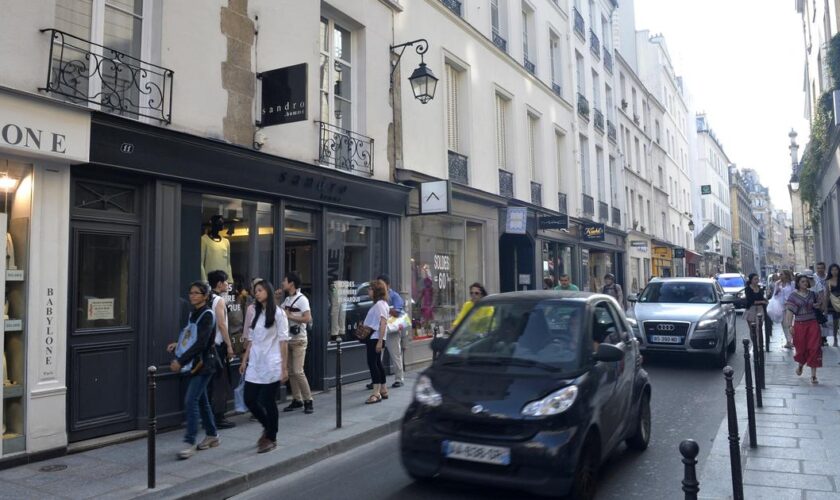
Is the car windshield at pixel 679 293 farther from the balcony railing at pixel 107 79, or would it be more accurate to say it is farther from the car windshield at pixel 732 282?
the car windshield at pixel 732 282

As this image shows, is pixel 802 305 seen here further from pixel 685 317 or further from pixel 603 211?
pixel 603 211

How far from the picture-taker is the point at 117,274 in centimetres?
691

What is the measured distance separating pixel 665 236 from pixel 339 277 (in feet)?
104

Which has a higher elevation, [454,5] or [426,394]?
[454,5]

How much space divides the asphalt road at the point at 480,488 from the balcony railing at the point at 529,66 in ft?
41.0

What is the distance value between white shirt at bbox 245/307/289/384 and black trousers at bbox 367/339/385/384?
2846 millimetres

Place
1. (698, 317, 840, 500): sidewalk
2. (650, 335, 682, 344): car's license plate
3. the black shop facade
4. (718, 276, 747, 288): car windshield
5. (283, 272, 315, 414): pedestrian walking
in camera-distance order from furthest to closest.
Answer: (718, 276, 747, 288): car windshield < (650, 335, 682, 344): car's license plate < (283, 272, 315, 414): pedestrian walking < the black shop facade < (698, 317, 840, 500): sidewalk

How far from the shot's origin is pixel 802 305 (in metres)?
9.11

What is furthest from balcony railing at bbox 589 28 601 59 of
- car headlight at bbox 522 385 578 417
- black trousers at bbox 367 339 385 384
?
car headlight at bbox 522 385 578 417

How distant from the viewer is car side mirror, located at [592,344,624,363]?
4.79 meters

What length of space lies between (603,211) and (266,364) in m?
20.6

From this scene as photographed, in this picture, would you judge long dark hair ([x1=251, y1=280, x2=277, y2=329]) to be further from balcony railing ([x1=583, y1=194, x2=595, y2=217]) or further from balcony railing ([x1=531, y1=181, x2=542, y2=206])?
balcony railing ([x1=583, y1=194, x2=595, y2=217])

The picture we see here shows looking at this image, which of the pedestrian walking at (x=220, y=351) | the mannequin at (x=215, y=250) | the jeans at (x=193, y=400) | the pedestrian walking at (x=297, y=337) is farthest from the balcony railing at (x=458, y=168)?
the jeans at (x=193, y=400)

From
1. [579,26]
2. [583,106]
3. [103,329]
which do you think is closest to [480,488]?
[103,329]
